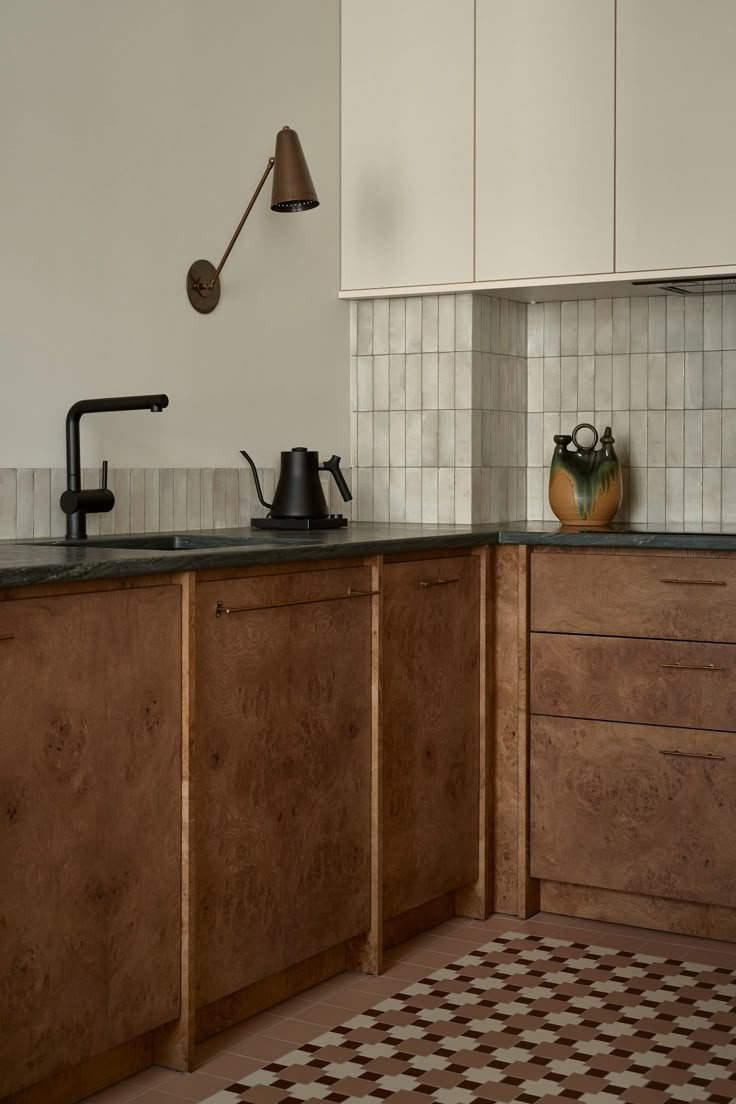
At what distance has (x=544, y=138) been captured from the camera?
11.2 ft

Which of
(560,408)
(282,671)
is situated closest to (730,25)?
(560,408)

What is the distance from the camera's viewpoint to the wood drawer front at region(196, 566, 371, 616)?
2.32m

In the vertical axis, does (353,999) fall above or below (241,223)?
below

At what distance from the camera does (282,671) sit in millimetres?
2512

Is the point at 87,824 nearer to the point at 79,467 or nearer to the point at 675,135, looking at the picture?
the point at 79,467

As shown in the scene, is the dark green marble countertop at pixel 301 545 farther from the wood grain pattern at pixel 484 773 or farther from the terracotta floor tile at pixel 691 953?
the terracotta floor tile at pixel 691 953

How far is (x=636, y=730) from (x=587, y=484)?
0.75m

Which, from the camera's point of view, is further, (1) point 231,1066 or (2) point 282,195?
(2) point 282,195

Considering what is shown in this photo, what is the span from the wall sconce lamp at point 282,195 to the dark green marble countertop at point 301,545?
0.57m

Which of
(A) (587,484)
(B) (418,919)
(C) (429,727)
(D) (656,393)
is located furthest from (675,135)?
(B) (418,919)

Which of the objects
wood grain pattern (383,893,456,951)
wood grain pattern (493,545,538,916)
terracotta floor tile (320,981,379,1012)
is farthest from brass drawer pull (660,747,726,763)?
Answer: terracotta floor tile (320,981,379,1012)

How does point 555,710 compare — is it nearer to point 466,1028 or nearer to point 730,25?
point 466,1028

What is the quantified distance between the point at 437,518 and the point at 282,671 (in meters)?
1.26

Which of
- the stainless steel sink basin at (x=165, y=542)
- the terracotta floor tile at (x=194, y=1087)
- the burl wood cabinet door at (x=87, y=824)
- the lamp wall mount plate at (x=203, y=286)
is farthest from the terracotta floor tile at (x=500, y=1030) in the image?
the lamp wall mount plate at (x=203, y=286)
